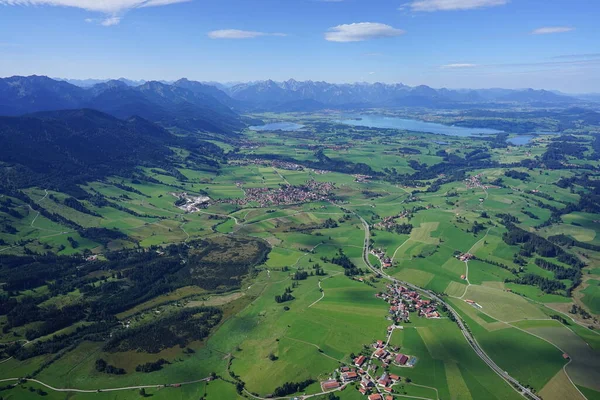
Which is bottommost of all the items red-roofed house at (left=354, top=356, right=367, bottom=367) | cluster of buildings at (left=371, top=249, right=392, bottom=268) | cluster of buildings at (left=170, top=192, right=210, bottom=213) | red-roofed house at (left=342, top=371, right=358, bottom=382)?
red-roofed house at (left=342, top=371, right=358, bottom=382)

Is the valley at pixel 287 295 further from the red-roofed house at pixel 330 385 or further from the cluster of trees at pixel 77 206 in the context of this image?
the cluster of trees at pixel 77 206

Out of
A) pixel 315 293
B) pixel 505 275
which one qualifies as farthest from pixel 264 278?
pixel 505 275

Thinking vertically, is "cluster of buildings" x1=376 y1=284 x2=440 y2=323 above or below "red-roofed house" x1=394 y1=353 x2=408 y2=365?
above

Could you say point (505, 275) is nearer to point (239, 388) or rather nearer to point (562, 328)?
point (562, 328)

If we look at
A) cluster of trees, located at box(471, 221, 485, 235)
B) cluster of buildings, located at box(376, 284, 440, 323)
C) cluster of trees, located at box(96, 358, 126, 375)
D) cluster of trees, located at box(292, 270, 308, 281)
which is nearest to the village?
cluster of buildings, located at box(376, 284, 440, 323)

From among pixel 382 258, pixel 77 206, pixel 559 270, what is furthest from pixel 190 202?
pixel 559 270

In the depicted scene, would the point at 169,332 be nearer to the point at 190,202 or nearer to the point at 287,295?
the point at 287,295

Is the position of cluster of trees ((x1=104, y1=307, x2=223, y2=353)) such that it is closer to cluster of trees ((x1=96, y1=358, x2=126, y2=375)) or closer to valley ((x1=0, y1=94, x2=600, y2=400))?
valley ((x1=0, y1=94, x2=600, y2=400))
